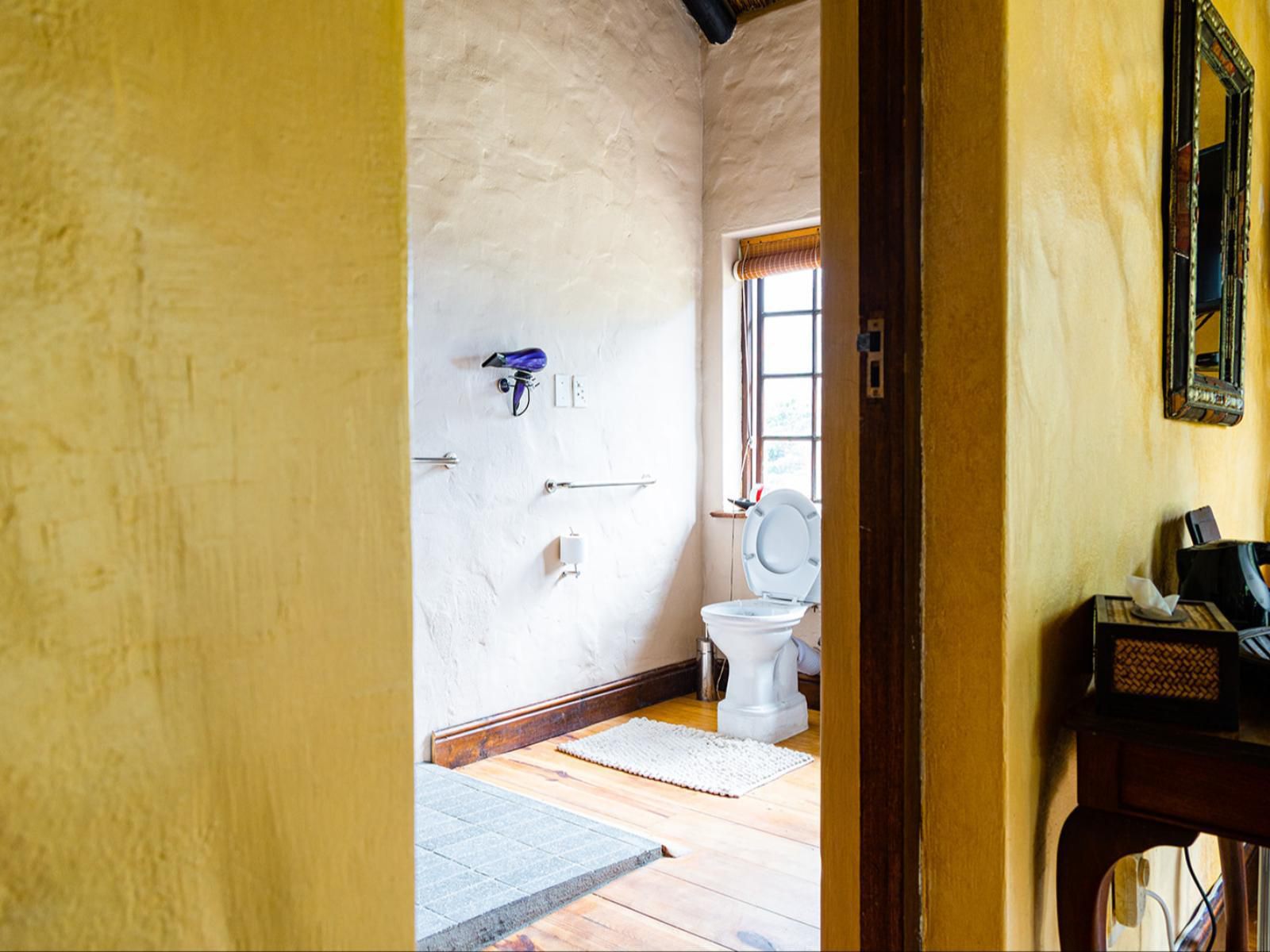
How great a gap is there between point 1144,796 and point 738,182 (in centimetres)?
351

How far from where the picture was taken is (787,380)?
173 inches

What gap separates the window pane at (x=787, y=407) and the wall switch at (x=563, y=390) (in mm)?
1116

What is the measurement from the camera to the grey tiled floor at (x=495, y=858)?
85.2 inches

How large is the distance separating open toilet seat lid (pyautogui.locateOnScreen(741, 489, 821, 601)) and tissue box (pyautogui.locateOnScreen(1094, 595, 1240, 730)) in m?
2.46

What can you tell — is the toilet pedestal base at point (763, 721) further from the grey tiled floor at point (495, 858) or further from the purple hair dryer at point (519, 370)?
the purple hair dryer at point (519, 370)

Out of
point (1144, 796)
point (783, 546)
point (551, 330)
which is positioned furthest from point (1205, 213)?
point (551, 330)

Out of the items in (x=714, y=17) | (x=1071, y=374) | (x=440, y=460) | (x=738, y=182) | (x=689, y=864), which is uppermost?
(x=714, y=17)

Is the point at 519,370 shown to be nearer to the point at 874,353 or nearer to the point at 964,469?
the point at 874,353

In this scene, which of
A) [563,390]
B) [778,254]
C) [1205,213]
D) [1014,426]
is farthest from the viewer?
[778,254]

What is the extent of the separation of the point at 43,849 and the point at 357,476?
0.74 feet

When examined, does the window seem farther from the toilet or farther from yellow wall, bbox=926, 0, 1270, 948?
yellow wall, bbox=926, 0, 1270, 948

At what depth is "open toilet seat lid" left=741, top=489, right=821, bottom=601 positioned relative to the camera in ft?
12.7

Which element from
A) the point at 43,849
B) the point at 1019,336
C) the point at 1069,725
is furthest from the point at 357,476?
the point at 1069,725

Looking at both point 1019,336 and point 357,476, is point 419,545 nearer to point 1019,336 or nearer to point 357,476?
point 1019,336
